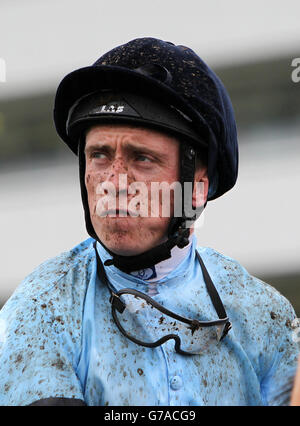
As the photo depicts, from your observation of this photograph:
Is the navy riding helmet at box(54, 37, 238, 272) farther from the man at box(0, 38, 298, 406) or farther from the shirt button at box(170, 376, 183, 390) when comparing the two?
the shirt button at box(170, 376, 183, 390)

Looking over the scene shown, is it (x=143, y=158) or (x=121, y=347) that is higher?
(x=143, y=158)

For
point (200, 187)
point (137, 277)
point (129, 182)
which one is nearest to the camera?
point (129, 182)

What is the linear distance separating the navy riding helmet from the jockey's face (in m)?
0.04

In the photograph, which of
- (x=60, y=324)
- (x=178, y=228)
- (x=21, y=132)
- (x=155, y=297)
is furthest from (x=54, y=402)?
(x=21, y=132)

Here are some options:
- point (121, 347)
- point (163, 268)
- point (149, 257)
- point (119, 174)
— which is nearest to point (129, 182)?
point (119, 174)

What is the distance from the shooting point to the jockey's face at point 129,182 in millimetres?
2869

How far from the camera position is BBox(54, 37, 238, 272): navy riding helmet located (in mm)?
2867

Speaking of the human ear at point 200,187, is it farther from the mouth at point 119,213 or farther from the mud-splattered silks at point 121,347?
the mouth at point 119,213

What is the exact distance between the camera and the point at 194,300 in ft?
10.2

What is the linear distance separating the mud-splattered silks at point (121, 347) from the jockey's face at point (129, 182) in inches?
7.3

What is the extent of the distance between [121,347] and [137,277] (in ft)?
0.88

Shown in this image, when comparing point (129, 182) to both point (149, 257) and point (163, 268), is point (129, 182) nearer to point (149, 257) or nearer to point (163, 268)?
point (149, 257)

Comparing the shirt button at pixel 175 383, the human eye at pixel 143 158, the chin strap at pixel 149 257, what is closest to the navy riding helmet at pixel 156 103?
the chin strap at pixel 149 257

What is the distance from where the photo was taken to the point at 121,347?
2.89m
